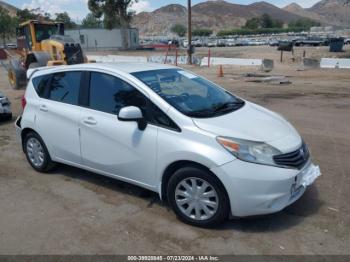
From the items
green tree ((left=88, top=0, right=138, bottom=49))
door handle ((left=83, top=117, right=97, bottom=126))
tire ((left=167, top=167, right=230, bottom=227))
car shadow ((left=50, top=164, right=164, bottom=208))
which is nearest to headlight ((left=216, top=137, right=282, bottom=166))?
tire ((left=167, top=167, right=230, bottom=227))

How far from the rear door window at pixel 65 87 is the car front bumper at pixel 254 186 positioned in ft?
7.54

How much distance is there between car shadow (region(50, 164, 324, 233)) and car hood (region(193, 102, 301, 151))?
0.79 m

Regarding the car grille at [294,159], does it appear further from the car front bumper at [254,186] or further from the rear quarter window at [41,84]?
the rear quarter window at [41,84]

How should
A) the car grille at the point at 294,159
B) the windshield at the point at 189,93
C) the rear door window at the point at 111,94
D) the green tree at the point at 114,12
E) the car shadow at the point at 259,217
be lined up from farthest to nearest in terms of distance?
1. the green tree at the point at 114,12
2. the rear door window at the point at 111,94
3. the windshield at the point at 189,93
4. the car shadow at the point at 259,217
5. the car grille at the point at 294,159

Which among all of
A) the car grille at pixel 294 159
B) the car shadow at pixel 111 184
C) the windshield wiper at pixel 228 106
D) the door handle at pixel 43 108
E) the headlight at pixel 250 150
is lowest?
the car shadow at pixel 111 184

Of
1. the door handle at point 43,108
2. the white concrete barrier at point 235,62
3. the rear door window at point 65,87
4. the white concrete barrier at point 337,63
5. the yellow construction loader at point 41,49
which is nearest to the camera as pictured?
the rear door window at point 65,87

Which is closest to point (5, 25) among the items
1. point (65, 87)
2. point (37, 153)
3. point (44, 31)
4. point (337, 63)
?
point (44, 31)

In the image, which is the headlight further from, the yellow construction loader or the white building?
the white building

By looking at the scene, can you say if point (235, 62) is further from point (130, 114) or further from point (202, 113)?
point (130, 114)

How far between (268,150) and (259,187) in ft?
1.25

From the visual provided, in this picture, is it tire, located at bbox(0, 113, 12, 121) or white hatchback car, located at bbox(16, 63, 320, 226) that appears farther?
tire, located at bbox(0, 113, 12, 121)

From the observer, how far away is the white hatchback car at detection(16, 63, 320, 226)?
3740mm

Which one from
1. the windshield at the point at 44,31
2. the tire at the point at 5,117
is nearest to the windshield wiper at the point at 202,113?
the tire at the point at 5,117

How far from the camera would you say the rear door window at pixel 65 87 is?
199 inches
